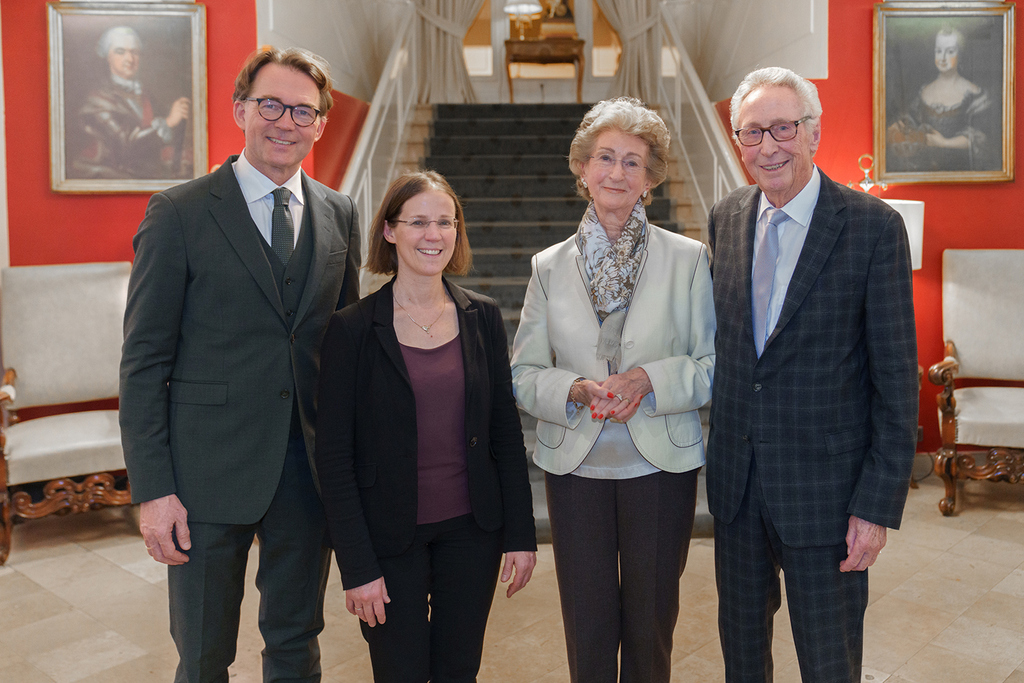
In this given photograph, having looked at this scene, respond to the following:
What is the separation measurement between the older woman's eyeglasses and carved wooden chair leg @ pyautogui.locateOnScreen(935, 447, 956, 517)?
3.26 metres

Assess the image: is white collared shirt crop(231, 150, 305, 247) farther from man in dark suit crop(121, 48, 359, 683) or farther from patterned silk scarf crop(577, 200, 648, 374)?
patterned silk scarf crop(577, 200, 648, 374)

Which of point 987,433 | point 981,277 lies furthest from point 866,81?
point 987,433

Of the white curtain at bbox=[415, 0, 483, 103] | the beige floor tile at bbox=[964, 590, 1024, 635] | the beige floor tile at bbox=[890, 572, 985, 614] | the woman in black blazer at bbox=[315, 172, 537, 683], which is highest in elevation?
Answer: the white curtain at bbox=[415, 0, 483, 103]

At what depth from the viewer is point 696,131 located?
6184 millimetres

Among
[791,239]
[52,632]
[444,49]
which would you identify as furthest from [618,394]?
[444,49]

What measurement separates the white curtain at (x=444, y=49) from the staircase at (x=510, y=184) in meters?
1.05

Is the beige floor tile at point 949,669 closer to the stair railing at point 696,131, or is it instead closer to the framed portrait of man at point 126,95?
the stair railing at point 696,131

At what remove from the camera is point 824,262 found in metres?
1.70

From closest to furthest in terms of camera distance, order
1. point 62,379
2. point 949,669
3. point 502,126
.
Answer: point 949,669 → point 62,379 → point 502,126

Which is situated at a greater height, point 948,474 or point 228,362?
point 228,362

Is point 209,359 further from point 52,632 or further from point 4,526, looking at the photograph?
point 4,526

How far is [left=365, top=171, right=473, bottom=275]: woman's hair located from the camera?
1.75 m

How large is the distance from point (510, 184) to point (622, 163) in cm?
483

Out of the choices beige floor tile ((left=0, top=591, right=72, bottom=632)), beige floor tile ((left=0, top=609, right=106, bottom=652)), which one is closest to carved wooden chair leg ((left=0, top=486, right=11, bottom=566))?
beige floor tile ((left=0, top=591, right=72, bottom=632))
